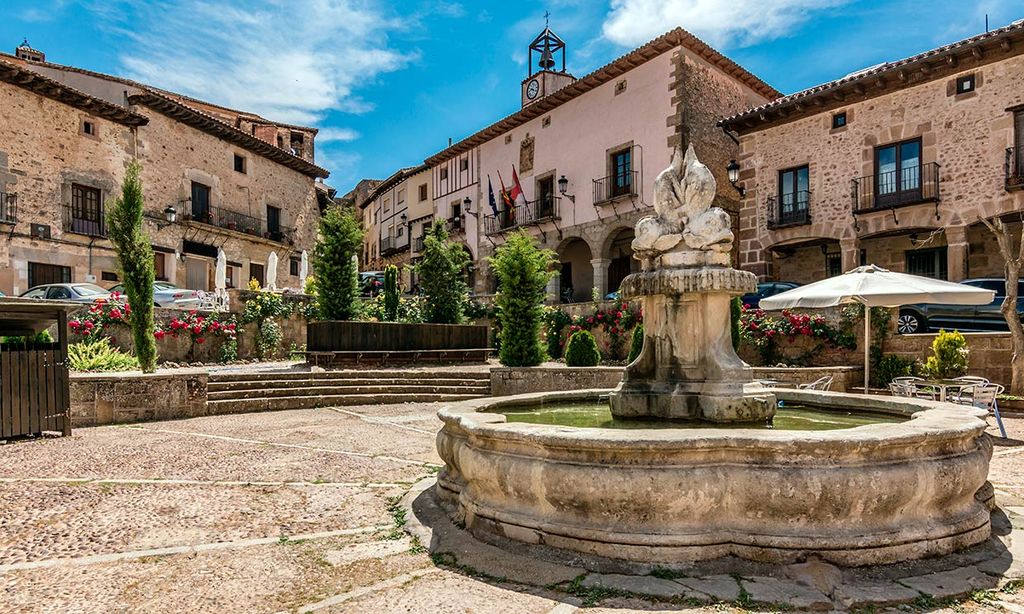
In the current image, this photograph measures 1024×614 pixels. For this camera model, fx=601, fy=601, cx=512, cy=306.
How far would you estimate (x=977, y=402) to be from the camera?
23.3ft

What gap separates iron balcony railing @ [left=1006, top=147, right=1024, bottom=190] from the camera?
15.2 meters

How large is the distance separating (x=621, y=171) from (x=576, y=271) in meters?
5.86

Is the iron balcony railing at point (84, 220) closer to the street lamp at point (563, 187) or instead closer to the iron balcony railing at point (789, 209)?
the street lamp at point (563, 187)

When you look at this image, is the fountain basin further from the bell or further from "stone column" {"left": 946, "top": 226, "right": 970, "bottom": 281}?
the bell

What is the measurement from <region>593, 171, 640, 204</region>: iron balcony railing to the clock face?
7.51m

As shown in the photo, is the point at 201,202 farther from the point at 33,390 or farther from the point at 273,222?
the point at 33,390

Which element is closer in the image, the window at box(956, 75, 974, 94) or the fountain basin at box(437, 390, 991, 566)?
the fountain basin at box(437, 390, 991, 566)

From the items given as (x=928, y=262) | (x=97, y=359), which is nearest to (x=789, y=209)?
(x=928, y=262)

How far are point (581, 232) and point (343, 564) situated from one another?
21374 millimetres

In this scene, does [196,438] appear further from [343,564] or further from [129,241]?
[129,241]

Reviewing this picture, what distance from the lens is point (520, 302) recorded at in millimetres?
13648

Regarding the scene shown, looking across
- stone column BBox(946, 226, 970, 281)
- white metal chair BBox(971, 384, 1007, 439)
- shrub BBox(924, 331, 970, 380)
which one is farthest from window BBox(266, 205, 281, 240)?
white metal chair BBox(971, 384, 1007, 439)

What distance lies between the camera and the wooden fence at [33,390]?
703 centimetres

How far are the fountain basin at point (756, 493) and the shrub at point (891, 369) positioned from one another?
8877 mm
